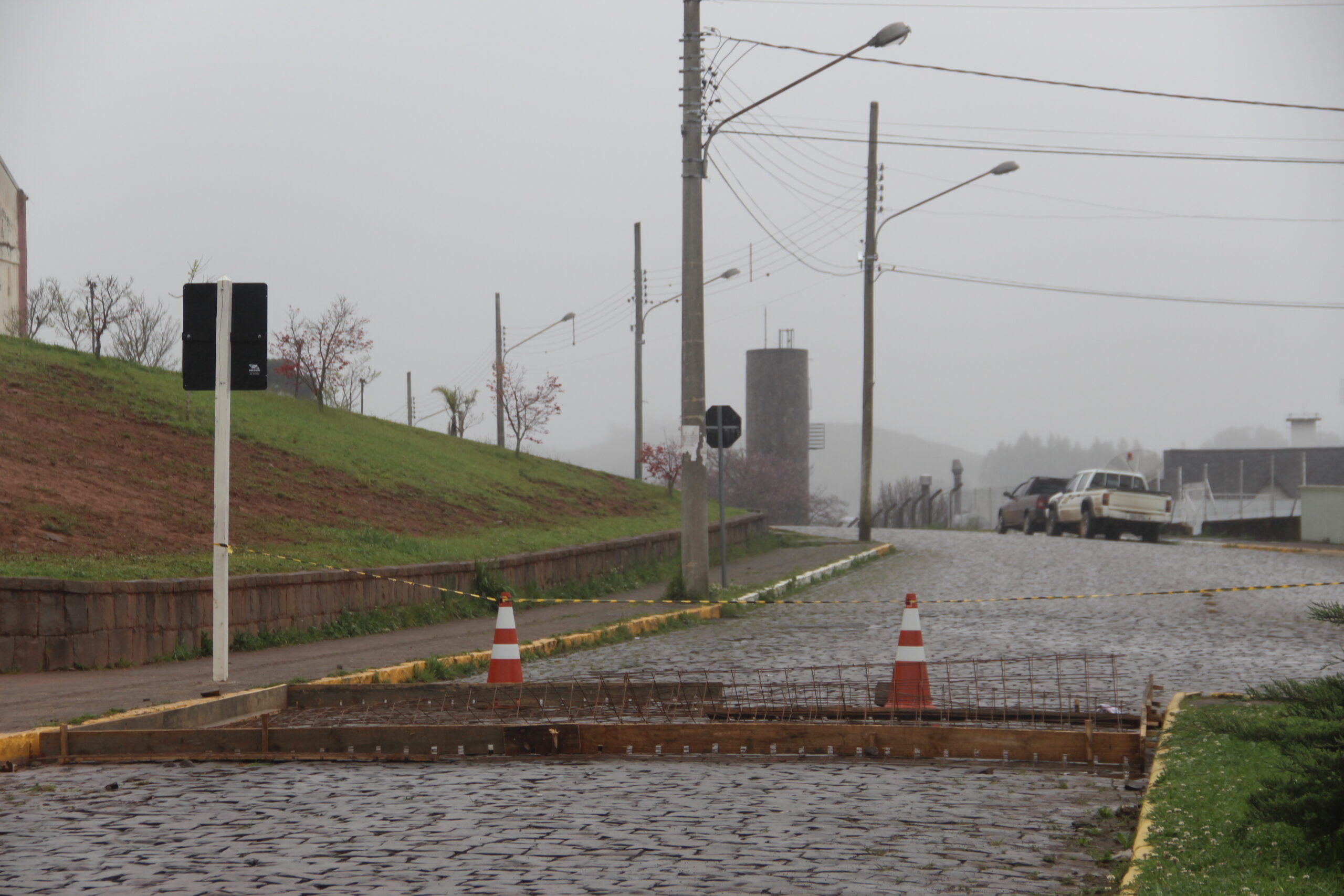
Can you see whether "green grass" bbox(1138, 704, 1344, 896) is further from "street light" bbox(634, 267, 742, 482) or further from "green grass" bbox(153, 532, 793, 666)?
"street light" bbox(634, 267, 742, 482)

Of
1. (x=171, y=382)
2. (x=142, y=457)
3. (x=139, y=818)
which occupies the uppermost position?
(x=171, y=382)

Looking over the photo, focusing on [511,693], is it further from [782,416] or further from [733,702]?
[782,416]

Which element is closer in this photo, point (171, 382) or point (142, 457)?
point (142, 457)

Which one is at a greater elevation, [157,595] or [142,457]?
[142,457]

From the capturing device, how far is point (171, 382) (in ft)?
78.2

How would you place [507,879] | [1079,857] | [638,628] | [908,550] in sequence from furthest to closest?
1. [908,550]
2. [638,628]
3. [1079,857]
4. [507,879]

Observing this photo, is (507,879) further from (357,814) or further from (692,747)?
(692,747)

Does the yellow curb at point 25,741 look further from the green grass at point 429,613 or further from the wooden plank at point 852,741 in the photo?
the green grass at point 429,613

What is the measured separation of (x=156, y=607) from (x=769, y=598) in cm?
920

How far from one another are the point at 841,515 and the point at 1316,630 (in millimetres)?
82322

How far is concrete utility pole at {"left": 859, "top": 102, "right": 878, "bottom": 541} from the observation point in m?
32.4

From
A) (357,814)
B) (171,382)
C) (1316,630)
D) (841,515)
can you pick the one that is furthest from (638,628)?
(841,515)

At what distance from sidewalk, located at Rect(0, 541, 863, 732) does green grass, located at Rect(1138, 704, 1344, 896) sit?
6.61 metres

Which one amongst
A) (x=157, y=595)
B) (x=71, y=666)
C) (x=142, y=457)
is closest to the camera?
(x=71, y=666)
